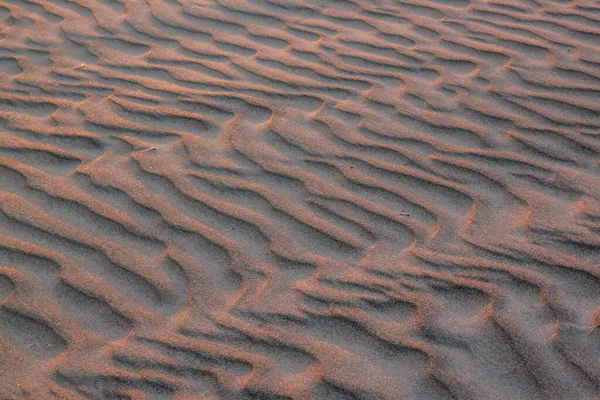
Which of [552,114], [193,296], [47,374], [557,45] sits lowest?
[47,374]

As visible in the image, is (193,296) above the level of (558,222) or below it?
below

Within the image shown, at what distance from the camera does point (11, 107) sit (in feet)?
12.1

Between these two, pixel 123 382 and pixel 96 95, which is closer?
pixel 123 382

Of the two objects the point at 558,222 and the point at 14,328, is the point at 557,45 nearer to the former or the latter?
the point at 558,222

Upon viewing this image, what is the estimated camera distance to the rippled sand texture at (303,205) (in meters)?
2.34

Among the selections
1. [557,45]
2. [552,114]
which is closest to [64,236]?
[552,114]

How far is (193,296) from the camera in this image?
2576 mm

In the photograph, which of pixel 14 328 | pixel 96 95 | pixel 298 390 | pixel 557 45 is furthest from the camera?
pixel 557 45

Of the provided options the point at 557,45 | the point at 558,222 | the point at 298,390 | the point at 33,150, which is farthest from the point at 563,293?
the point at 33,150

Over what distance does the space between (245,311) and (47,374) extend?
67 cm

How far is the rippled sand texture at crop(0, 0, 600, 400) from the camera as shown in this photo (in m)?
2.34

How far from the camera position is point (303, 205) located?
298 centimetres

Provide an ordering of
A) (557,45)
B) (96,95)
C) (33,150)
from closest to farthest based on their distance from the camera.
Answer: (33,150) → (96,95) → (557,45)

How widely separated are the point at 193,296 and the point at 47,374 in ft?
1.78
